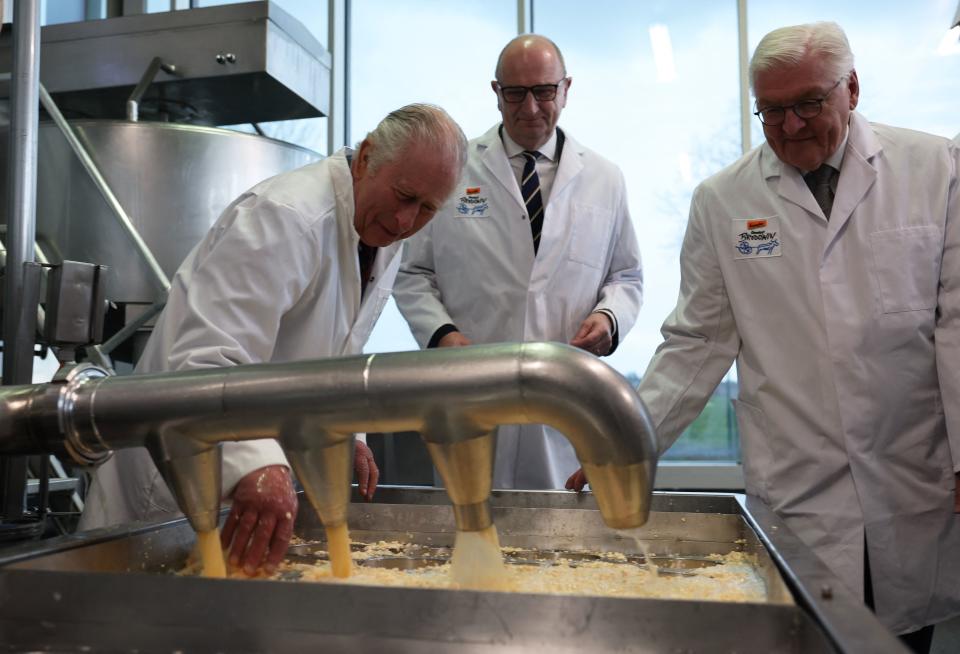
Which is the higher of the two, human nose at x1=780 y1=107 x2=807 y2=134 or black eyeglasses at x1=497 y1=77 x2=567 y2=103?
black eyeglasses at x1=497 y1=77 x2=567 y2=103

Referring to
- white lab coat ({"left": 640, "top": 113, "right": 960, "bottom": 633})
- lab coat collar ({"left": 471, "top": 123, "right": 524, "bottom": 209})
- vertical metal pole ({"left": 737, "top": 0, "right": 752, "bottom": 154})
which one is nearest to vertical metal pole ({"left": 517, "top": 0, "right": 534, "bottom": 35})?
vertical metal pole ({"left": 737, "top": 0, "right": 752, "bottom": 154})

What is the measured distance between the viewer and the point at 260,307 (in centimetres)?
123

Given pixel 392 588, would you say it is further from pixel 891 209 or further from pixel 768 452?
pixel 891 209

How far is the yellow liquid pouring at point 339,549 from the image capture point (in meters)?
0.88

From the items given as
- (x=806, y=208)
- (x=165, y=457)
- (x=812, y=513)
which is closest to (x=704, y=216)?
(x=806, y=208)

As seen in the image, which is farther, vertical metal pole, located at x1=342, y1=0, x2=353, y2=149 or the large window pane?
vertical metal pole, located at x1=342, y1=0, x2=353, y2=149

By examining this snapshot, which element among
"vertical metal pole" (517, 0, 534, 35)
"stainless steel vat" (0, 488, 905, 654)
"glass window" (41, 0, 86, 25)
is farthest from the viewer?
"vertical metal pole" (517, 0, 534, 35)

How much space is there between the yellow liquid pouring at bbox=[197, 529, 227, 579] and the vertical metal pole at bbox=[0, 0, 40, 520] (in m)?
0.65

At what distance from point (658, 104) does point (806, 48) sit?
11.3 ft

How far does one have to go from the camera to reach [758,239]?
1.58 meters

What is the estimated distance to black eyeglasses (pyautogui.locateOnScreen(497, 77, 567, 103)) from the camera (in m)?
2.17

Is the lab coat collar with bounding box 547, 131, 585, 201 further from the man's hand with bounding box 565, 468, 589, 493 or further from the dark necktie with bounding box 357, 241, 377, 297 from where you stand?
the man's hand with bounding box 565, 468, 589, 493

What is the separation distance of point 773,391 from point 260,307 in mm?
891

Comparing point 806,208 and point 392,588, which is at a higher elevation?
point 806,208
